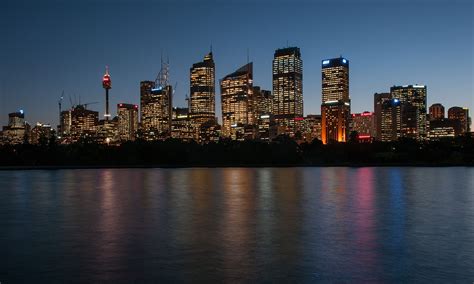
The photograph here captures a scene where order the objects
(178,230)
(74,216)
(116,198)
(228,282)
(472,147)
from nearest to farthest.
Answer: (228,282)
(178,230)
(74,216)
(116,198)
(472,147)

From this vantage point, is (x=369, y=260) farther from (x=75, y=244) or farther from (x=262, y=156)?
(x=262, y=156)

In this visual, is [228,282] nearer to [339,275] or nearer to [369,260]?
[339,275]

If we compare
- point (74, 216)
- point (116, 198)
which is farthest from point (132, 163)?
point (74, 216)

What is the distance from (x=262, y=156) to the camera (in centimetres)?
12056

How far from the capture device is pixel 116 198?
1256 inches

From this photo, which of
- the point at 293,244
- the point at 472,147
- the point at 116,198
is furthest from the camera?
the point at 472,147

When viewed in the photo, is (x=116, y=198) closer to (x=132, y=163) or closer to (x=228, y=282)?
(x=228, y=282)

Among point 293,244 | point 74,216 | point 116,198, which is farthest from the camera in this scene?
point 116,198

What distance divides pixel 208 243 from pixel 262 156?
344 ft

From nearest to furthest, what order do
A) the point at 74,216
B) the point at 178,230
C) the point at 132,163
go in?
the point at 178,230 → the point at 74,216 → the point at 132,163

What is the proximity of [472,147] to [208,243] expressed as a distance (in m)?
131

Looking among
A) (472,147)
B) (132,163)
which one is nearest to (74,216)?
(132,163)

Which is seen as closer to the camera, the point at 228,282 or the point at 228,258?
the point at 228,282

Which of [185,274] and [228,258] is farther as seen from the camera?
[228,258]
